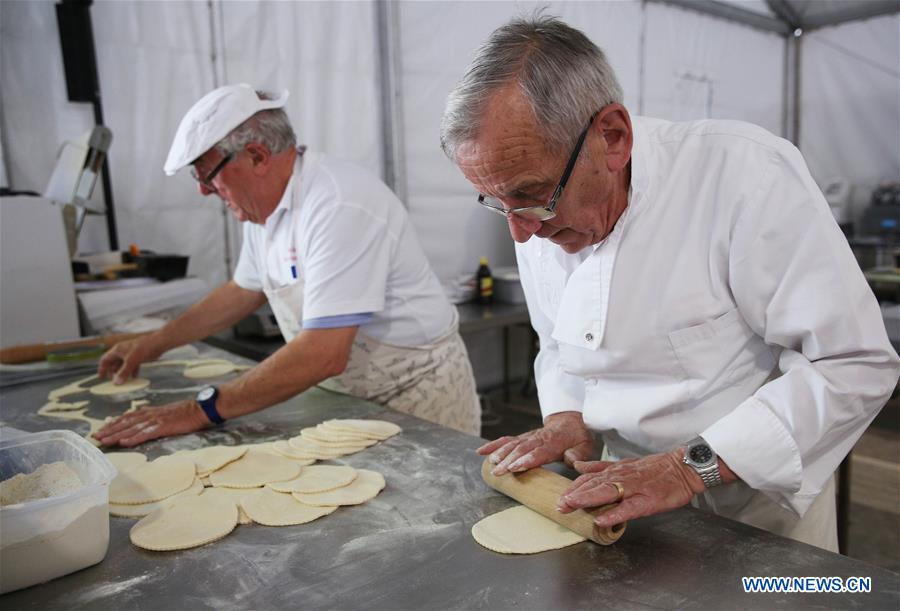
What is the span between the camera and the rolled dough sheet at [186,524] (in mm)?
1414

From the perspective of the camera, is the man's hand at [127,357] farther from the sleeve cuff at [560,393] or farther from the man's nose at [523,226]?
the man's nose at [523,226]

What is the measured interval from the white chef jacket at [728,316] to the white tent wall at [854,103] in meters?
8.07

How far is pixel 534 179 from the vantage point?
137 centimetres

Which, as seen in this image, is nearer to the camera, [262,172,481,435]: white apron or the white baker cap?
the white baker cap

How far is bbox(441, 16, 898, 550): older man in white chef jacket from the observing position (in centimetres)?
135

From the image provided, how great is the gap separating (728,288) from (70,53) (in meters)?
3.76

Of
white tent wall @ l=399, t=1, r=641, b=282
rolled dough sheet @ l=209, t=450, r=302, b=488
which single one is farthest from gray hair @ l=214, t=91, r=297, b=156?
white tent wall @ l=399, t=1, r=641, b=282

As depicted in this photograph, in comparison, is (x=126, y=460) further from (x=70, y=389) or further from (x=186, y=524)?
(x=70, y=389)

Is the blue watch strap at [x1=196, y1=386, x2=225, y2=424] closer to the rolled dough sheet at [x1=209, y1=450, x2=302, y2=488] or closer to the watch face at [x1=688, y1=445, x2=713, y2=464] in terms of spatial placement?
the rolled dough sheet at [x1=209, y1=450, x2=302, y2=488]

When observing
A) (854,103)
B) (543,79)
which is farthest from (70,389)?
(854,103)

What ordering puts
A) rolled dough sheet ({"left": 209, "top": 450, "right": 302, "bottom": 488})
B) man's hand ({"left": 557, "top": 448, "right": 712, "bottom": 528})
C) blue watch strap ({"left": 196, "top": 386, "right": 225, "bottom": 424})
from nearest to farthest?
man's hand ({"left": 557, "top": 448, "right": 712, "bottom": 528}), rolled dough sheet ({"left": 209, "top": 450, "right": 302, "bottom": 488}), blue watch strap ({"left": 196, "top": 386, "right": 225, "bottom": 424})

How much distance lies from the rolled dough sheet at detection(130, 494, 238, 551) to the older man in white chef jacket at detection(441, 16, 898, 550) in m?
0.62

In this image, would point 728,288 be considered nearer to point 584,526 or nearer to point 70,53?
point 584,526

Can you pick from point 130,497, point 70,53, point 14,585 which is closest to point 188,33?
point 70,53
